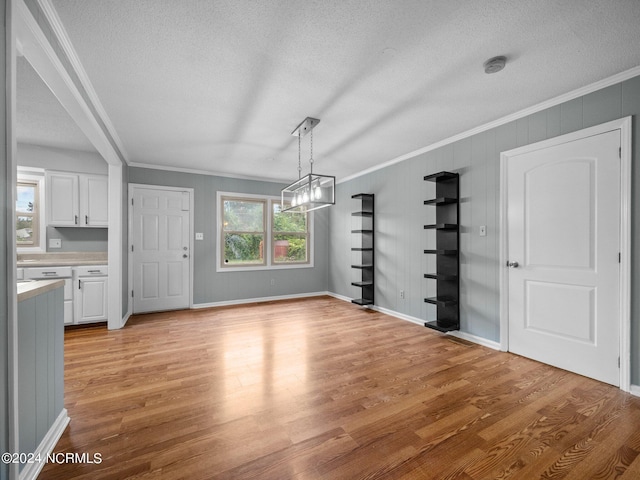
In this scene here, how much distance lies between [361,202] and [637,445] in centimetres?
440

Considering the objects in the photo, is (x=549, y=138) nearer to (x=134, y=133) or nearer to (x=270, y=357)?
(x=270, y=357)

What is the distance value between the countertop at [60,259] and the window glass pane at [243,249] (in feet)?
6.37

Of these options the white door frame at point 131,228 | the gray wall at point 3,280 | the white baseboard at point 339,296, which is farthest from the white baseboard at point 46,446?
the white baseboard at point 339,296

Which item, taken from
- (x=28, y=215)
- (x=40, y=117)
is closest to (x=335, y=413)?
(x=40, y=117)

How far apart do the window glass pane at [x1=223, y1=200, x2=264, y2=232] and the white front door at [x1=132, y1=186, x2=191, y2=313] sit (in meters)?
0.73

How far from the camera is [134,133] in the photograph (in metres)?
Answer: 3.56

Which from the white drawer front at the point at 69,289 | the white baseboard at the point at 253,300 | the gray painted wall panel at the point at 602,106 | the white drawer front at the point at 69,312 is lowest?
the white baseboard at the point at 253,300

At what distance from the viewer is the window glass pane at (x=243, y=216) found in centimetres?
566

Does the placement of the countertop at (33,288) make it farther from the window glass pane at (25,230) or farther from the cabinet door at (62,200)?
the window glass pane at (25,230)

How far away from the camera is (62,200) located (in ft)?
14.0

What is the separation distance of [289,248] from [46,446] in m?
4.81

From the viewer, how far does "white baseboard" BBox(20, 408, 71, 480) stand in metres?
1.41

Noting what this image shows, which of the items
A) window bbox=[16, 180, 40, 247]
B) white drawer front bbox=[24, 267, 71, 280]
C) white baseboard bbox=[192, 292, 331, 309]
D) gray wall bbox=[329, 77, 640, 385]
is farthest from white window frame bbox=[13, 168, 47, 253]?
gray wall bbox=[329, 77, 640, 385]

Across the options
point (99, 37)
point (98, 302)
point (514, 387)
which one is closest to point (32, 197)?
point (98, 302)
